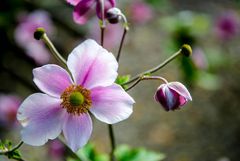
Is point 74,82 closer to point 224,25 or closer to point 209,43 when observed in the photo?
point 224,25

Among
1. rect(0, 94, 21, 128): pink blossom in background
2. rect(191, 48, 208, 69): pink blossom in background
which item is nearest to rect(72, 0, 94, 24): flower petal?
rect(0, 94, 21, 128): pink blossom in background

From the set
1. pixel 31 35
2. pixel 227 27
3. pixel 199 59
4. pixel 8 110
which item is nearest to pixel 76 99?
pixel 8 110

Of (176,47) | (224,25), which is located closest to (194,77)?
(176,47)

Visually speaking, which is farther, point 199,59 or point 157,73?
point 157,73

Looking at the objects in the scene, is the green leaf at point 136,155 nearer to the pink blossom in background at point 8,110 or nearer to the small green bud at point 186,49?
the small green bud at point 186,49

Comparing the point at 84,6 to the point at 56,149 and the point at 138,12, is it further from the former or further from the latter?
the point at 138,12

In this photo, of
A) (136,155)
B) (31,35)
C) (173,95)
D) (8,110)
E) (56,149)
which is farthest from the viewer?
(31,35)

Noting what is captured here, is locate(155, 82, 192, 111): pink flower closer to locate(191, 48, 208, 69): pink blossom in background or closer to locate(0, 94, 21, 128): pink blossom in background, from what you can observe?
locate(0, 94, 21, 128): pink blossom in background
